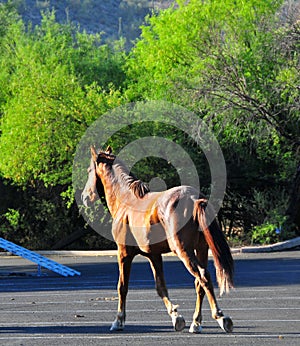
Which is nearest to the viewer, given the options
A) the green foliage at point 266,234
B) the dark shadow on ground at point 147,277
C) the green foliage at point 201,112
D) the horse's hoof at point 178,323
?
→ the horse's hoof at point 178,323

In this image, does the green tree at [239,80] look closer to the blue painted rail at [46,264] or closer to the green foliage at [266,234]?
the green foliage at [266,234]

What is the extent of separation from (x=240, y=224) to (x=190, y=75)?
17.5 ft

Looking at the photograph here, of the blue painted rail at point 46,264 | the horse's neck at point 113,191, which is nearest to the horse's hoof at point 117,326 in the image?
the horse's neck at point 113,191

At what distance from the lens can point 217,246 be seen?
34.4ft

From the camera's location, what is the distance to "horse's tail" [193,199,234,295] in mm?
10398

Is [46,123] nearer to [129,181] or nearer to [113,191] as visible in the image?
[113,191]

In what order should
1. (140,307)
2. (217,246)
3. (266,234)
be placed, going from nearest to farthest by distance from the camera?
(217,246), (140,307), (266,234)

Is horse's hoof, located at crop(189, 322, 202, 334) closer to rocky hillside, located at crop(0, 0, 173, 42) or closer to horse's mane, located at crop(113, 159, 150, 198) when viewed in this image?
horse's mane, located at crop(113, 159, 150, 198)

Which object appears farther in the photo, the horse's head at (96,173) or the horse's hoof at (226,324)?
the horse's head at (96,173)

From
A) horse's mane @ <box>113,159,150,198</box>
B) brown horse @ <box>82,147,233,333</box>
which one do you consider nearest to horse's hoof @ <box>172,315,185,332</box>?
brown horse @ <box>82,147,233,333</box>

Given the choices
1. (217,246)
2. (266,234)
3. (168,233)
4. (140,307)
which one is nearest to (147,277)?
(140,307)

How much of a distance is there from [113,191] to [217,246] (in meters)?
2.00

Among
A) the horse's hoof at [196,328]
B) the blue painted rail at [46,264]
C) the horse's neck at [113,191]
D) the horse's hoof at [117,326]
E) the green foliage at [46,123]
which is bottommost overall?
the horse's hoof at [196,328]

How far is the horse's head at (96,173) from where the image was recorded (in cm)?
1224
